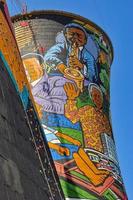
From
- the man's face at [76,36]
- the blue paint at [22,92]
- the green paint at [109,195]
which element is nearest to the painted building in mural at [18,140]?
the blue paint at [22,92]

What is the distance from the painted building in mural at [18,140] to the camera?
6484 mm

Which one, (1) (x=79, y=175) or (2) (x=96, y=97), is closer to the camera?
(1) (x=79, y=175)

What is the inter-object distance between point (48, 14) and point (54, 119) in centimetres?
411

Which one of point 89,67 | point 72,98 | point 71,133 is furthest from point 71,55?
point 71,133

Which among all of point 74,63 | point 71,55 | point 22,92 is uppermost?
point 22,92

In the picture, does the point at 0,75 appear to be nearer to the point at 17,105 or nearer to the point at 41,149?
the point at 17,105

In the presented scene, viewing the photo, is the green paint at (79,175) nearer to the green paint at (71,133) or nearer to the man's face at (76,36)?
the green paint at (71,133)

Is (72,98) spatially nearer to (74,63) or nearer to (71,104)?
(71,104)

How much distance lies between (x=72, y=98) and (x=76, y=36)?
2616mm

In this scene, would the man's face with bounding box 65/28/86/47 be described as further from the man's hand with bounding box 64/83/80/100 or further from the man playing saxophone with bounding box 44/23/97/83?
the man's hand with bounding box 64/83/80/100

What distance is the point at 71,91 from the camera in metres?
19.6

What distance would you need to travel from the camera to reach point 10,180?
6.27 metres

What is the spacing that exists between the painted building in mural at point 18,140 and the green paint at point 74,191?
32.0 feet

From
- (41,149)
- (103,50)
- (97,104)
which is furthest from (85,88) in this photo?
(41,149)
